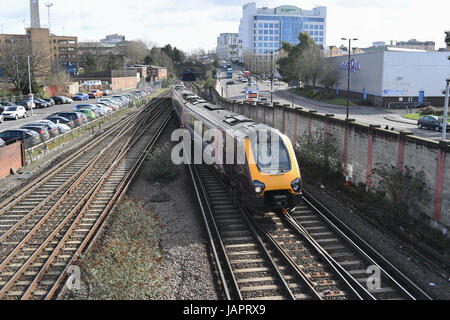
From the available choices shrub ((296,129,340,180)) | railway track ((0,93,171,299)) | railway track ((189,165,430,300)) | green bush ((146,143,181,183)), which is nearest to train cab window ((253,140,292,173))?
railway track ((189,165,430,300))

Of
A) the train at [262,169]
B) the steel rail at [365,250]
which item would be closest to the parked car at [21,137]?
the train at [262,169]

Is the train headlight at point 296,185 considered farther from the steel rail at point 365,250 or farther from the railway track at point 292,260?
the steel rail at point 365,250

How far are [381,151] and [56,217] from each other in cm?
1074

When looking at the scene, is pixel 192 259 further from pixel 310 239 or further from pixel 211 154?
pixel 211 154

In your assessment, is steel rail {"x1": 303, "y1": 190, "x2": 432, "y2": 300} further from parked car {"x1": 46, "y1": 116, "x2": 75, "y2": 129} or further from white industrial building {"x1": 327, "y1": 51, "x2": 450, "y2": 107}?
white industrial building {"x1": 327, "y1": 51, "x2": 450, "y2": 107}

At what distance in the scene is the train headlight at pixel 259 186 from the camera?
38.5ft

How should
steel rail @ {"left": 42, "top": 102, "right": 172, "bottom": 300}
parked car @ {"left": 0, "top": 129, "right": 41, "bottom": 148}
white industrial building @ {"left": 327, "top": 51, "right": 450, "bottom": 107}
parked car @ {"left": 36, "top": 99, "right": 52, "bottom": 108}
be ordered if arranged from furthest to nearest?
white industrial building @ {"left": 327, "top": 51, "right": 450, "bottom": 107}
parked car @ {"left": 36, "top": 99, "right": 52, "bottom": 108}
parked car @ {"left": 0, "top": 129, "right": 41, "bottom": 148}
steel rail @ {"left": 42, "top": 102, "right": 172, "bottom": 300}

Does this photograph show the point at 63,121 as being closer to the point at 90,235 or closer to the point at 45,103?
the point at 90,235

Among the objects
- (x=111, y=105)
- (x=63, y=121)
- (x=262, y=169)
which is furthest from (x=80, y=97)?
(x=262, y=169)

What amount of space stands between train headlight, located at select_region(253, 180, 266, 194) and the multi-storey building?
175 meters

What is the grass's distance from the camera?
798 cm

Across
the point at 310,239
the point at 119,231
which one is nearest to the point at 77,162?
the point at 119,231

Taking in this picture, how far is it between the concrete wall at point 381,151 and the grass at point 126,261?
7697 millimetres
